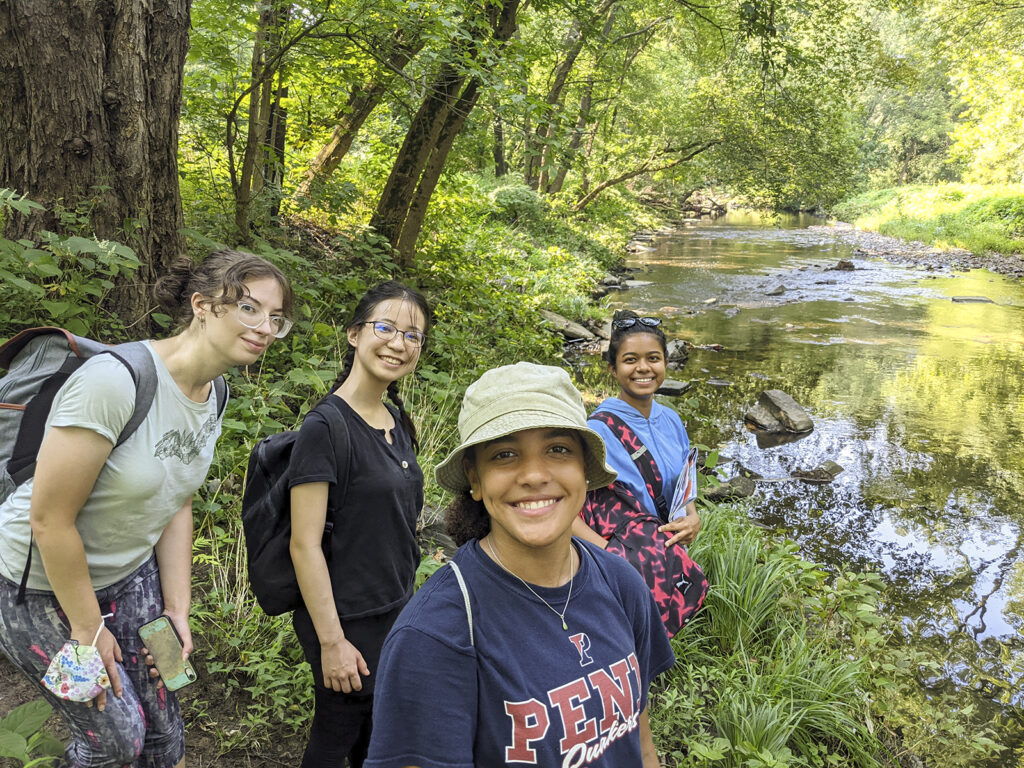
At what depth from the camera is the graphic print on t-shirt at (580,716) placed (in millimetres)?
1164

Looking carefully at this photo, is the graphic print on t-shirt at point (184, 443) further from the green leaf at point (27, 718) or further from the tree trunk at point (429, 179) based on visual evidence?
the tree trunk at point (429, 179)

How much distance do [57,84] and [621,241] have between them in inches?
698

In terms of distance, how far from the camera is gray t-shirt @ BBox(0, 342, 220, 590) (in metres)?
1.56

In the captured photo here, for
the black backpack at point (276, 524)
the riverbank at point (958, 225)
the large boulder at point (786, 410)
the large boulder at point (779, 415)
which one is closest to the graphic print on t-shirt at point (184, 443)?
the black backpack at point (276, 524)

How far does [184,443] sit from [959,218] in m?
32.0

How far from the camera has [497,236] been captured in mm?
12617

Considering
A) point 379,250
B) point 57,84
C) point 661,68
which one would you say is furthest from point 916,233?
point 57,84

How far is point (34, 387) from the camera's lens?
1.60 metres

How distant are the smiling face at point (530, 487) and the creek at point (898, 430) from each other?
3740 millimetres

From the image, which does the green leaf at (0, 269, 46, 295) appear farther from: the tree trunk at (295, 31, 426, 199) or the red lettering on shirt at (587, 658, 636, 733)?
the tree trunk at (295, 31, 426, 199)

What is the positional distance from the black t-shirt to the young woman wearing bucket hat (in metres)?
0.59

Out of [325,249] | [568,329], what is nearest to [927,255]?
[568,329]

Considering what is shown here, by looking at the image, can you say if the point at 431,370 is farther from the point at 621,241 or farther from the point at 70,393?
the point at 621,241

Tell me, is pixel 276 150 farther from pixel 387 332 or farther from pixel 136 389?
pixel 136 389
